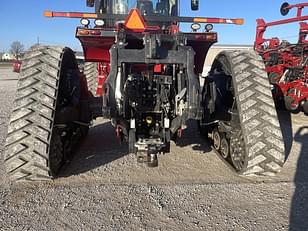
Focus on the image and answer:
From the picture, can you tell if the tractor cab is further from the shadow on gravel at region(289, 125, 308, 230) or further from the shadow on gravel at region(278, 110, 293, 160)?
the shadow on gravel at region(289, 125, 308, 230)

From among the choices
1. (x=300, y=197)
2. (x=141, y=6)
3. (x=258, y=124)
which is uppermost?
(x=141, y=6)

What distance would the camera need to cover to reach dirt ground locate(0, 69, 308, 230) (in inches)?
112

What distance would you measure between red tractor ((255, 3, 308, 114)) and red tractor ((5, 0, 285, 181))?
151 inches

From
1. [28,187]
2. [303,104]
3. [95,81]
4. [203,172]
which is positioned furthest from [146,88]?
[303,104]

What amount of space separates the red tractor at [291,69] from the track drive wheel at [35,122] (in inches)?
234

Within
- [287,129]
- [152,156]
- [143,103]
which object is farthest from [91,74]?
[152,156]

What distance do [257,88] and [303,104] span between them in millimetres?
4599

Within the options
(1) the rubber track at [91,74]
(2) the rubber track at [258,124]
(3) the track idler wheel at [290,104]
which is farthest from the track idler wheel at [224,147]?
(1) the rubber track at [91,74]

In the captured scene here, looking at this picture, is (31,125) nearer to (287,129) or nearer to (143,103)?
(143,103)

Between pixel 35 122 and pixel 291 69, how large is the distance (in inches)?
268

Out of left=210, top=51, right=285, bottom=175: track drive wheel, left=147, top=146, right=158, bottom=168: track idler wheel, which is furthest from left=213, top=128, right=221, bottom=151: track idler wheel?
left=147, top=146, right=158, bottom=168: track idler wheel

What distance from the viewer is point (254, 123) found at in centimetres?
358

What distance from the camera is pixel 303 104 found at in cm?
763

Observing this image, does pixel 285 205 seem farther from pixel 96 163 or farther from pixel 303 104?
pixel 303 104
